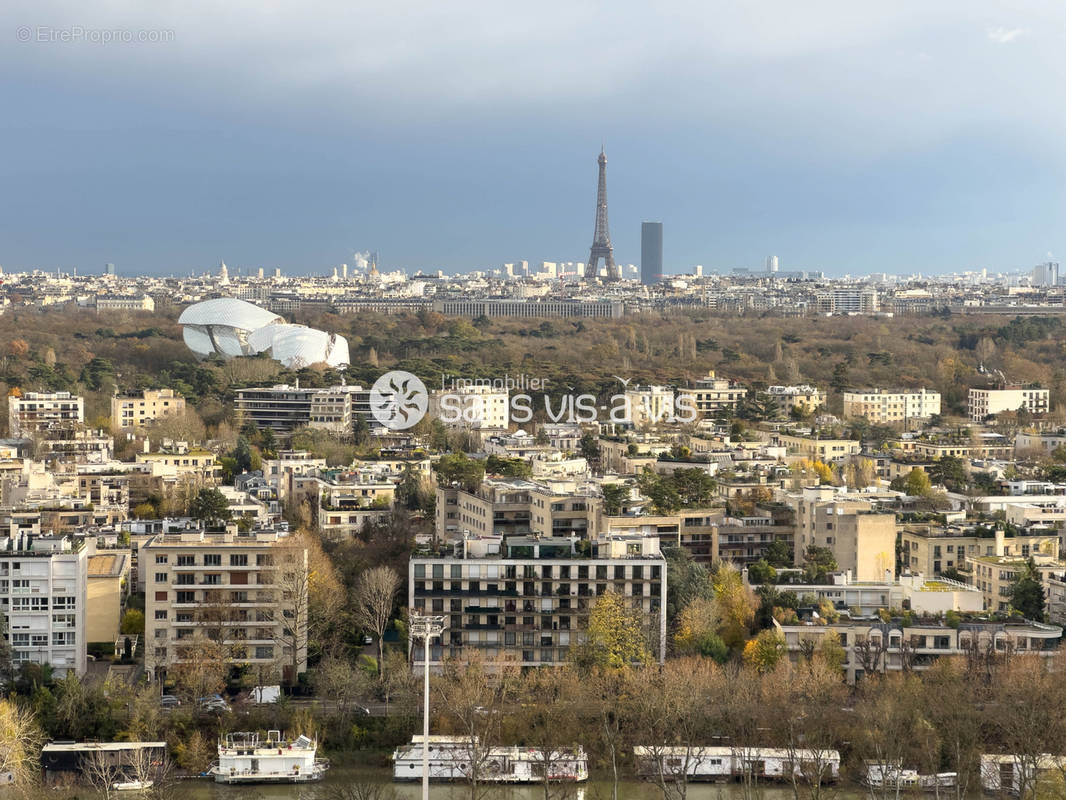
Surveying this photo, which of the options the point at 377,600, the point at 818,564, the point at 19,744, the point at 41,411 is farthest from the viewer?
the point at 41,411

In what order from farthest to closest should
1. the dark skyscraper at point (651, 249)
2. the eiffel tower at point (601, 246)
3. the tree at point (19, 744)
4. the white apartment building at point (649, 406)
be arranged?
the dark skyscraper at point (651, 249) < the eiffel tower at point (601, 246) < the white apartment building at point (649, 406) < the tree at point (19, 744)

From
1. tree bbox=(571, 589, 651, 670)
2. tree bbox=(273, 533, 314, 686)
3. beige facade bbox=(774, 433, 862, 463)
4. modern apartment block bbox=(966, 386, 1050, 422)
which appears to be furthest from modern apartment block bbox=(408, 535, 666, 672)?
modern apartment block bbox=(966, 386, 1050, 422)

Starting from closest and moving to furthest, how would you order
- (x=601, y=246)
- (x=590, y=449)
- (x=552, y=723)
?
1. (x=552, y=723)
2. (x=590, y=449)
3. (x=601, y=246)

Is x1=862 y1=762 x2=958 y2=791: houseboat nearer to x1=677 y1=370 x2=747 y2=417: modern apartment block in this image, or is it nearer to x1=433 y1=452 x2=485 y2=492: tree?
x1=433 y1=452 x2=485 y2=492: tree

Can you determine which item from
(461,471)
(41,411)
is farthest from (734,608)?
(41,411)

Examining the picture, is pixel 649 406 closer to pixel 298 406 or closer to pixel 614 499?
pixel 298 406

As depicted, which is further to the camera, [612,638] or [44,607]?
[44,607]

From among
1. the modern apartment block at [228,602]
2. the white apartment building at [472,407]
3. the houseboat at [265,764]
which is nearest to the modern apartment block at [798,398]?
the white apartment building at [472,407]

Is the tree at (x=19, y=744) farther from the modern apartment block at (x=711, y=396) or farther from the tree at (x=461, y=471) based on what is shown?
the modern apartment block at (x=711, y=396)
